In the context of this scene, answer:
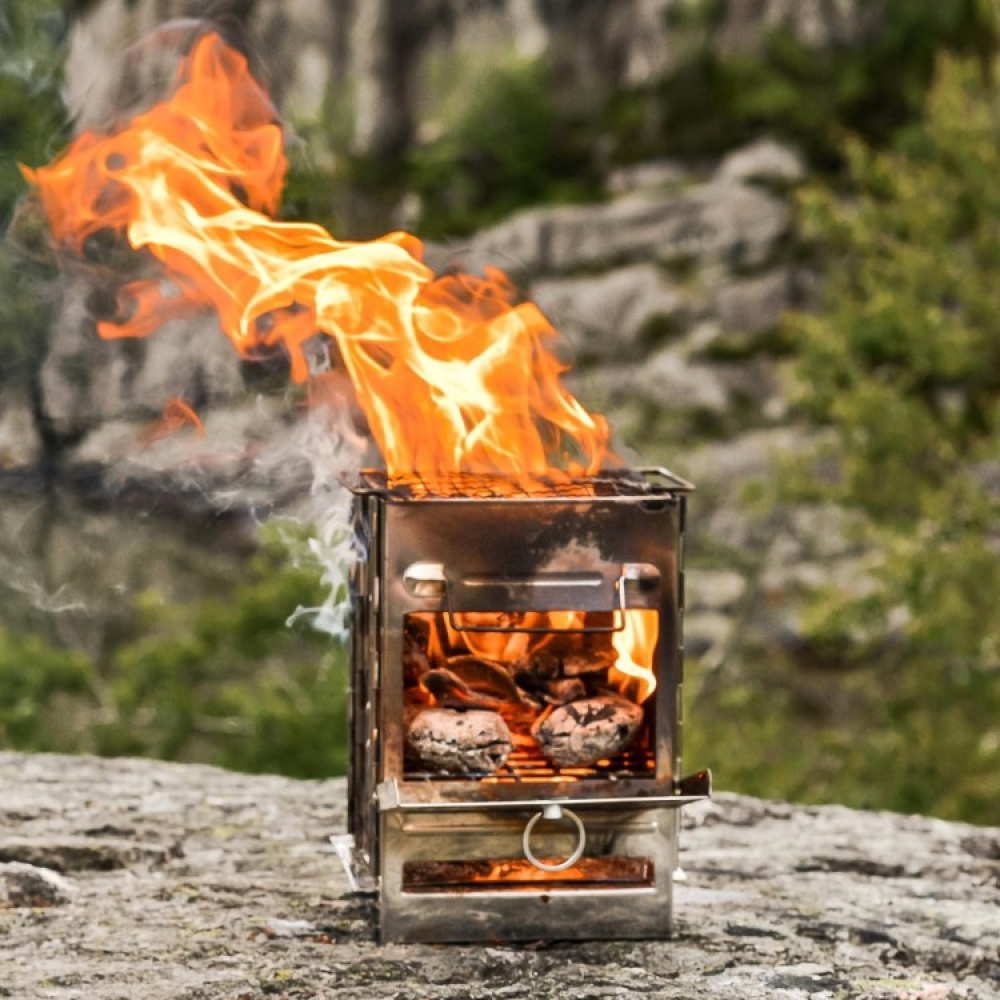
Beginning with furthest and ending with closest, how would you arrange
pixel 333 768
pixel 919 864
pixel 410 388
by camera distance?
pixel 333 768 < pixel 919 864 < pixel 410 388

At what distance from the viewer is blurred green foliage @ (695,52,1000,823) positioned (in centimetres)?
1352

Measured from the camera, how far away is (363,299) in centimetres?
509

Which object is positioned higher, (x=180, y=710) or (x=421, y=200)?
(x=421, y=200)

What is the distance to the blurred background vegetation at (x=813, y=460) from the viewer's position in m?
13.8

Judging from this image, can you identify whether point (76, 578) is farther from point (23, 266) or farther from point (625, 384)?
point (23, 266)

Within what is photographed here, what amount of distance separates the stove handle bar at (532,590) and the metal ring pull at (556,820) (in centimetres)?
45

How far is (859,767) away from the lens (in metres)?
14.2

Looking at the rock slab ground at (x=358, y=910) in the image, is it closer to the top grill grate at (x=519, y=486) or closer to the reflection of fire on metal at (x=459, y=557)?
the reflection of fire on metal at (x=459, y=557)

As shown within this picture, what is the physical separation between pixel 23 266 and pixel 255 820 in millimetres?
1972

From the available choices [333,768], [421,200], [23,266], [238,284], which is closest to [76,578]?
[333,768]

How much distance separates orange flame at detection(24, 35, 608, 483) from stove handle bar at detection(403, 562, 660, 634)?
498mm

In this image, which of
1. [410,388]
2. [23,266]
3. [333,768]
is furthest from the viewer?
[333,768]

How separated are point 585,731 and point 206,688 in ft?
39.9

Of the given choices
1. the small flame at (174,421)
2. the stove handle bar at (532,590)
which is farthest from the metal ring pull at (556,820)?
the small flame at (174,421)
